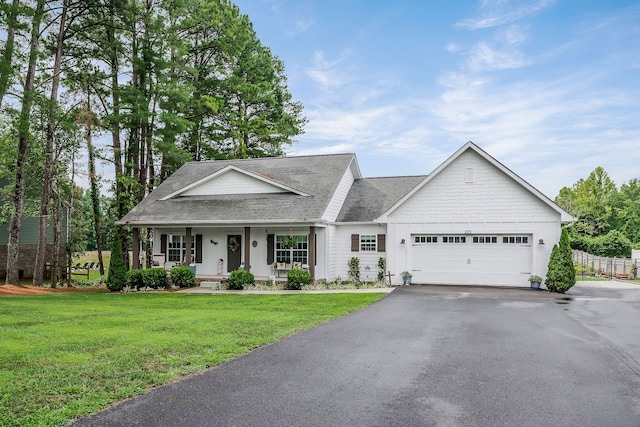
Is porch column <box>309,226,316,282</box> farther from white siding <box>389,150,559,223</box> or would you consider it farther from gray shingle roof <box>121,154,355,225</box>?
white siding <box>389,150,559,223</box>

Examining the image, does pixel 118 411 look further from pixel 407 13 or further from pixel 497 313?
pixel 407 13

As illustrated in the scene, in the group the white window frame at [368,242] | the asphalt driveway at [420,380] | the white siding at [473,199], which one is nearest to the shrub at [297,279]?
the white window frame at [368,242]

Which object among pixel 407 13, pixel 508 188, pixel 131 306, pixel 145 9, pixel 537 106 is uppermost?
pixel 145 9

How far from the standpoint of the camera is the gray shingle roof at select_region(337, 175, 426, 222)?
2208 centimetres

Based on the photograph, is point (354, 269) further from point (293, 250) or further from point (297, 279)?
point (297, 279)

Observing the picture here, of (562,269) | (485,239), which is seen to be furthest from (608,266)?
(485,239)

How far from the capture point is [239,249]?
72.4 feet

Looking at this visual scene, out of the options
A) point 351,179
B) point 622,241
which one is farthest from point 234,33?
point 622,241

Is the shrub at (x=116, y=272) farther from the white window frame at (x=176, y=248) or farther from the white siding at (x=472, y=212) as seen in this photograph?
the white siding at (x=472, y=212)

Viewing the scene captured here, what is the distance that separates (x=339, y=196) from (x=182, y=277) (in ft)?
27.8

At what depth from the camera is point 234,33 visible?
106ft

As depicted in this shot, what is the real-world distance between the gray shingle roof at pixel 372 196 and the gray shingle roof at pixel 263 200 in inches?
61.7

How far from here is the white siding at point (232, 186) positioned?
2292 centimetres

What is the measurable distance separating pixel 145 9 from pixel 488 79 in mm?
20270
